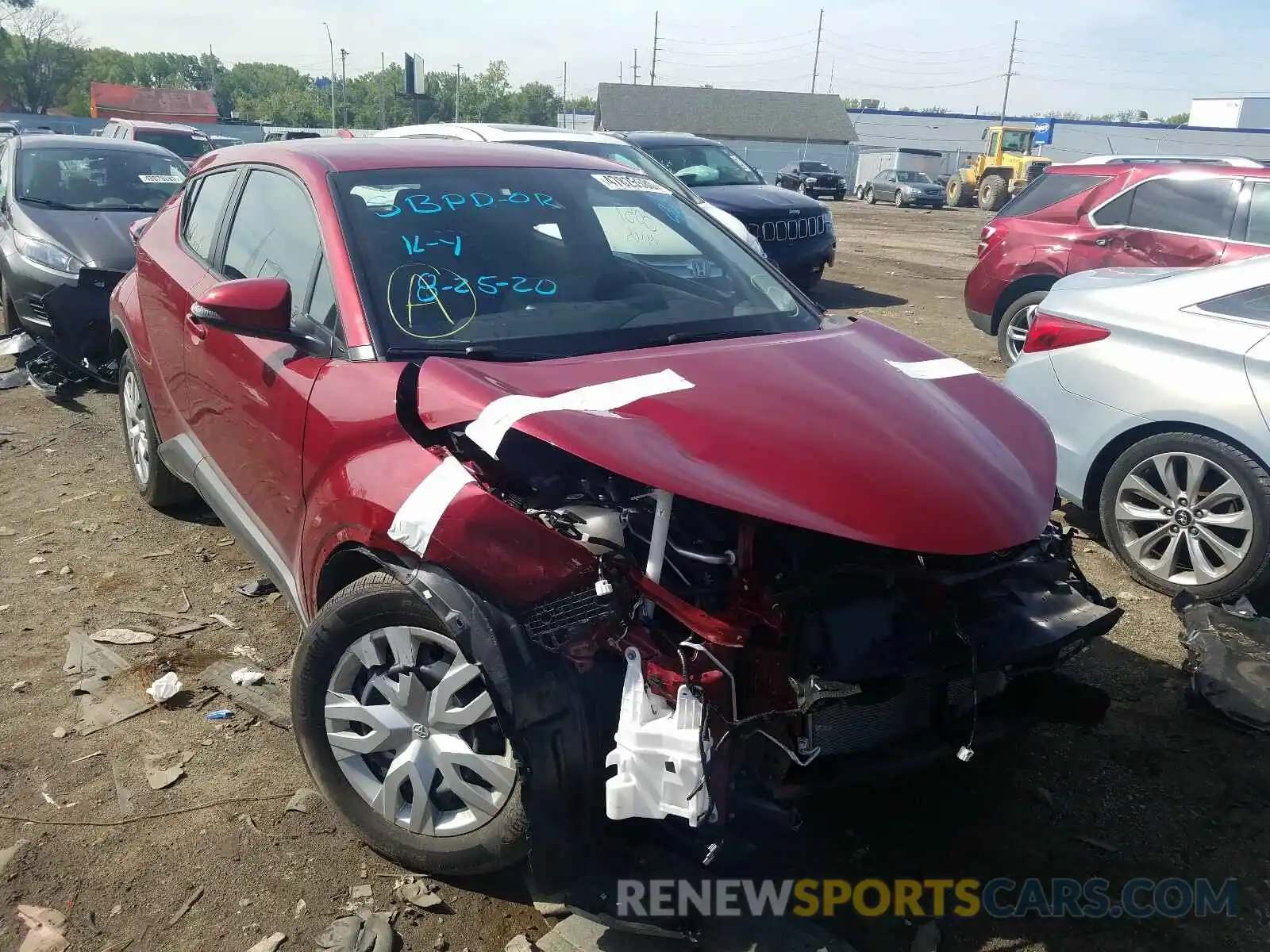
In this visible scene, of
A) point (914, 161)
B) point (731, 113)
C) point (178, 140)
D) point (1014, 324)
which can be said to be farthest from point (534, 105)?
point (1014, 324)

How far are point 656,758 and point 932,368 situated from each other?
166 centimetres

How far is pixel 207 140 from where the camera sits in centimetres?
1694

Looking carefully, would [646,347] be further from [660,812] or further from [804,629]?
[660,812]

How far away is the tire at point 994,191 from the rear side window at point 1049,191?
29.8m

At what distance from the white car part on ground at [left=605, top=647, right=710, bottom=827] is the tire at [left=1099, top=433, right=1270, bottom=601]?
10.1ft

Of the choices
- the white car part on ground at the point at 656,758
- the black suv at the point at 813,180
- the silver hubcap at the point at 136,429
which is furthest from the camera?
the black suv at the point at 813,180

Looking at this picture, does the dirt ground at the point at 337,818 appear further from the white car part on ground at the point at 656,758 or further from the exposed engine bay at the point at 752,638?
the white car part on ground at the point at 656,758

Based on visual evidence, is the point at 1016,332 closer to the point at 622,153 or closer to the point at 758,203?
the point at 758,203

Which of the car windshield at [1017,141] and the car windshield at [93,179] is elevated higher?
the car windshield at [1017,141]

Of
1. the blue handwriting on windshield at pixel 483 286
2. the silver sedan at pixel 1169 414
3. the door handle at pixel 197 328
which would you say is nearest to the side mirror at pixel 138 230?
the door handle at pixel 197 328

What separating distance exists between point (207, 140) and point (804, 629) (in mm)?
17669

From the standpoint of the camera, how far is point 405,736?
255cm

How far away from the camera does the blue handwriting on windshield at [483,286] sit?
2988 millimetres

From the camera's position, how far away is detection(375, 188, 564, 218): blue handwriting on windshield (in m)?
3.22
